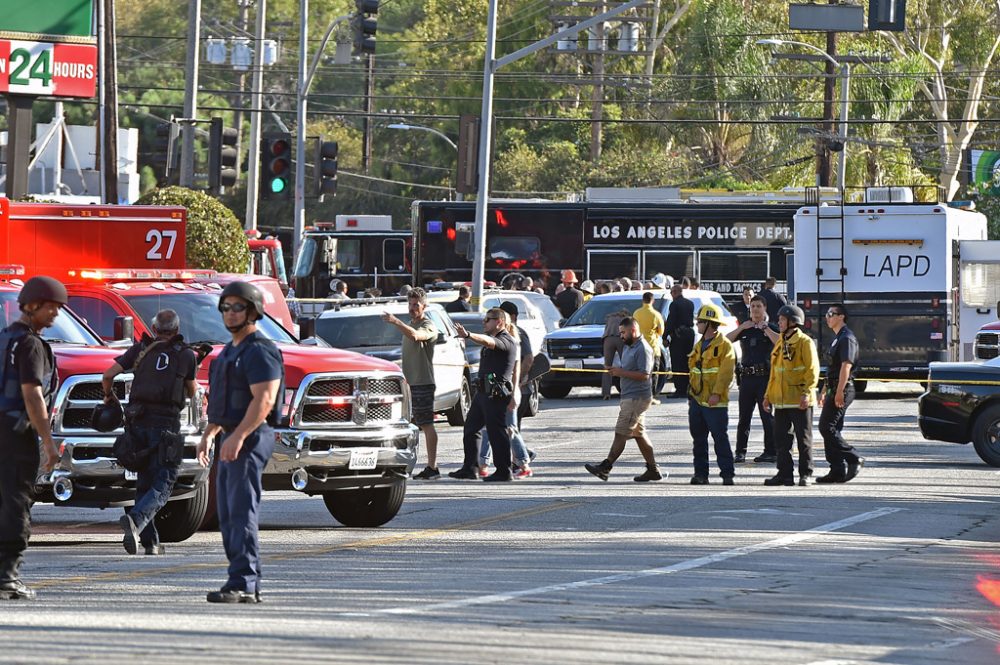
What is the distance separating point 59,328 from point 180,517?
1.82 metres

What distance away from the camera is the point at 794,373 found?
19375 millimetres

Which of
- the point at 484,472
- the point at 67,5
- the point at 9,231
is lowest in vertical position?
the point at 484,472

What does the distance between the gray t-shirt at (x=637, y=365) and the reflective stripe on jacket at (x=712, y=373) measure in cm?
45

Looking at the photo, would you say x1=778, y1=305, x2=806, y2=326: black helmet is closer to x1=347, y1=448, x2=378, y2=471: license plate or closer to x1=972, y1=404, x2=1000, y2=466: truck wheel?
x1=972, y1=404, x2=1000, y2=466: truck wheel

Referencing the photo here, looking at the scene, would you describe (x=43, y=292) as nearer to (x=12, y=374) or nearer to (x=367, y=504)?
(x=12, y=374)

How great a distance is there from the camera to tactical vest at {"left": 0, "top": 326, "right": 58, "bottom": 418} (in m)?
11.0

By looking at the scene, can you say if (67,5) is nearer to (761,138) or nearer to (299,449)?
(299,449)

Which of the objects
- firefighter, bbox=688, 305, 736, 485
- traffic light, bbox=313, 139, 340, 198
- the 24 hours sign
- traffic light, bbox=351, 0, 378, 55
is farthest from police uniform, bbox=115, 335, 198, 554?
traffic light, bbox=313, 139, 340, 198

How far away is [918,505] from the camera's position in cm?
1773

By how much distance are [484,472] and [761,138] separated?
4535 cm

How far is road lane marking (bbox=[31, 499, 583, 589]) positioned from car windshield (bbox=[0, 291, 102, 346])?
8.33ft

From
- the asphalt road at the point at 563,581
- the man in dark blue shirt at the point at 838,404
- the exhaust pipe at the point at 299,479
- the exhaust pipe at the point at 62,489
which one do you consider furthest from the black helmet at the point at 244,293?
the man in dark blue shirt at the point at 838,404

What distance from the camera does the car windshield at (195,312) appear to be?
16.0 metres

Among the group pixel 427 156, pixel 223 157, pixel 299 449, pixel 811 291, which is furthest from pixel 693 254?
pixel 427 156
